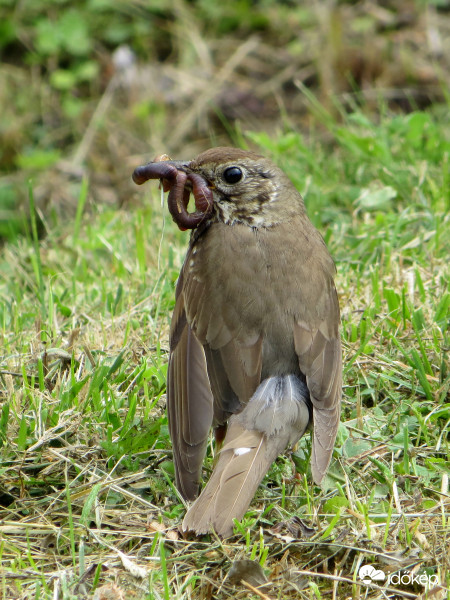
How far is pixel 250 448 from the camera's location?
3.20 meters

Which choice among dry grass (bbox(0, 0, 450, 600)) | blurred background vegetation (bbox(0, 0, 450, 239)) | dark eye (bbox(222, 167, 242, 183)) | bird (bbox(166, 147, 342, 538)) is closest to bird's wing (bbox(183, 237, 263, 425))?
bird (bbox(166, 147, 342, 538))

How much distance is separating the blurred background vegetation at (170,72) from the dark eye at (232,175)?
438 cm

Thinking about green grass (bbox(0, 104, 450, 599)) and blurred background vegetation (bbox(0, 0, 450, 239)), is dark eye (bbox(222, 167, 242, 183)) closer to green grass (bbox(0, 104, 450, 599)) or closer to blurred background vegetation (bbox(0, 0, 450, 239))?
green grass (bbox(0, 104, 450, 599))

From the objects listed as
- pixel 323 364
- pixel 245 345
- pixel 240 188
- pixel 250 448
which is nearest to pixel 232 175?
pixel 240 188

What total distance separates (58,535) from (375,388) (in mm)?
1513

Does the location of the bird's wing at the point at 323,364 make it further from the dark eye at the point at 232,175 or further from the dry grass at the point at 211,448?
the dark eye at the point at 232,175

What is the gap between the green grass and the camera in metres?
2.96

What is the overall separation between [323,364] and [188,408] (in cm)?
59

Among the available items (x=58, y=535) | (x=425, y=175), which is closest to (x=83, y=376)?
(x=58, y=535)

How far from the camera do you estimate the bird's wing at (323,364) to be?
3.27 meters

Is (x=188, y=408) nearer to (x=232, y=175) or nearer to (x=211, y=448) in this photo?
(x=211, y=448)

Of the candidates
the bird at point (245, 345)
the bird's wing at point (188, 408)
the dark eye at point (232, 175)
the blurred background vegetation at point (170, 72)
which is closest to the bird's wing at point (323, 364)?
the bird at point (245, 345)

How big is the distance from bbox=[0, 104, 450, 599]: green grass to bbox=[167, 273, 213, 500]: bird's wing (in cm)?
17

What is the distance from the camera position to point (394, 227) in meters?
5.03
